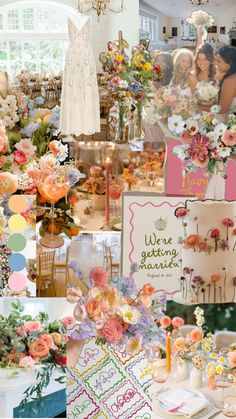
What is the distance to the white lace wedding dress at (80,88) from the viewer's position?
6.96 ft

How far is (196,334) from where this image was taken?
1994 mm

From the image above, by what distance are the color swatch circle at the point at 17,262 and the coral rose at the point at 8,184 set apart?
0.55 feet

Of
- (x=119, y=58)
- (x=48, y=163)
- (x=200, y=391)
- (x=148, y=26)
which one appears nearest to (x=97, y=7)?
(x=119, y=58)

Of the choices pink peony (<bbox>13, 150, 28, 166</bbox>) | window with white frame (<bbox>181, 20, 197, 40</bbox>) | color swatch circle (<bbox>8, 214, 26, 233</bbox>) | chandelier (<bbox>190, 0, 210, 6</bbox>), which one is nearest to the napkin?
color swatch circle (<bbox>8, 214, 26, 233</bbox>)

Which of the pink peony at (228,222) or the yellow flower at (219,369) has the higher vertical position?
the pink peony at (228,222)

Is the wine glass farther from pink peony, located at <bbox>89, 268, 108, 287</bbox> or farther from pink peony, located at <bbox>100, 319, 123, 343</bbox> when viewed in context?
pink peony, located at <bbox>100, 319, 123, 343</bbox>

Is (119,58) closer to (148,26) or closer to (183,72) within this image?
(148,26)

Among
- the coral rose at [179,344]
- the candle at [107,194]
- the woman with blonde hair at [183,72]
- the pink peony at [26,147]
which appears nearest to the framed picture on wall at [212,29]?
the woman with blonde hair at [183,72]

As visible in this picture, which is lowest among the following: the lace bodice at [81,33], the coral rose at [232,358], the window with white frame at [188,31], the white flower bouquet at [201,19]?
the coral rose at [232,358]

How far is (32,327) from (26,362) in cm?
9

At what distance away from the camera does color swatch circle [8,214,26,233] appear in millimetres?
1675

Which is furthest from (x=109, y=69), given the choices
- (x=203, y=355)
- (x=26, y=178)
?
(x=203, y=355)

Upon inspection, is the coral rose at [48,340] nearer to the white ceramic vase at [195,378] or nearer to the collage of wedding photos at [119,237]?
the collage of wedding photos at [119,237]

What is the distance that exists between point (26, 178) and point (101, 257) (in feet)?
0.96
